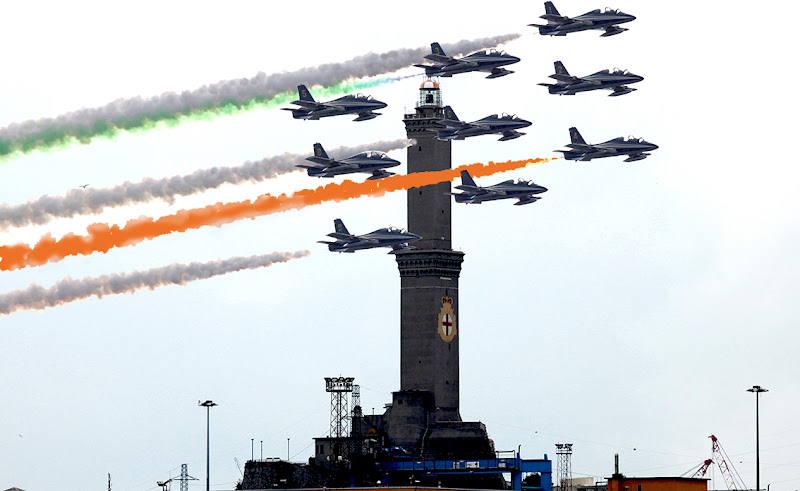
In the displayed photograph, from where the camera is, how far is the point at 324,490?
197750mm

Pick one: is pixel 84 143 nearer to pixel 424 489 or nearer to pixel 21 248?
pixel 21 248

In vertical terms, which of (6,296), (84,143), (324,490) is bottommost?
(324,490)

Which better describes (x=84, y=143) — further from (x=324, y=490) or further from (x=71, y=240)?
(x=324, y=490)

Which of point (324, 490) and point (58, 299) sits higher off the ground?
point (58, 299)

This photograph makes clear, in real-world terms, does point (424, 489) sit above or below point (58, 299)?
below

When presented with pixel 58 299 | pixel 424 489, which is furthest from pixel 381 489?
pixel 58 299

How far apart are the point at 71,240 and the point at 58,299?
736cm

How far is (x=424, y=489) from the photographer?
196 m

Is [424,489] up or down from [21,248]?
down

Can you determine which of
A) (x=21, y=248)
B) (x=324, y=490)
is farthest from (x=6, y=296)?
(x=324, y=490)

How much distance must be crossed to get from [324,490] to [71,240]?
111 ft

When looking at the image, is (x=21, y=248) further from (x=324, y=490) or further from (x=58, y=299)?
(x=324, y=490)

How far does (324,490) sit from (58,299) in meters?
31.6

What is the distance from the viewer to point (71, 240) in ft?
641
